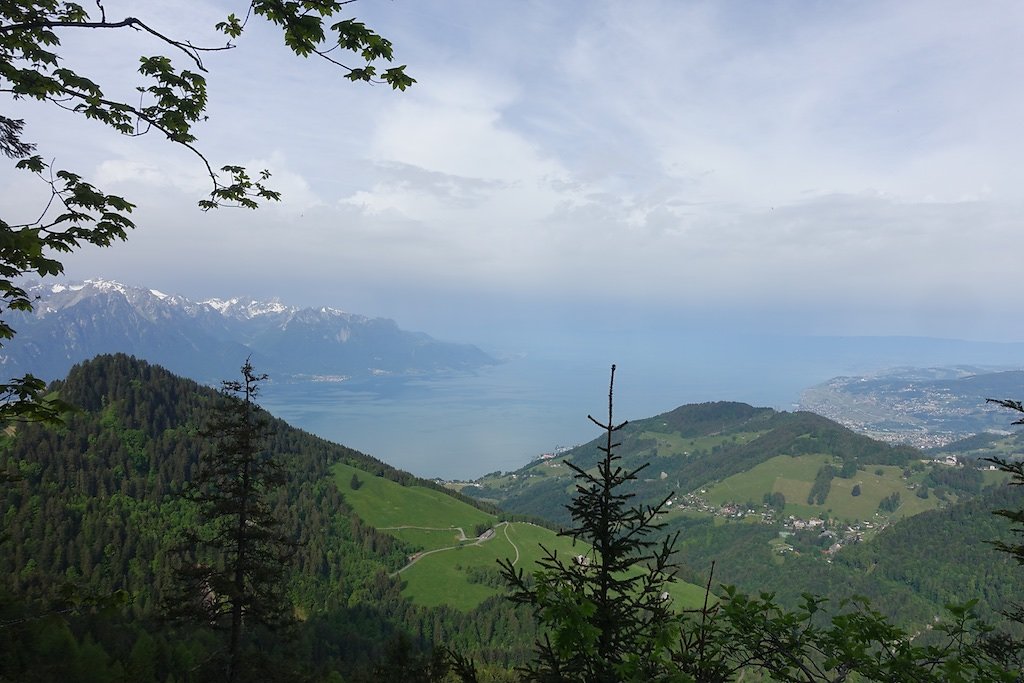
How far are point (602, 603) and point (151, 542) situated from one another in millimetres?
108829

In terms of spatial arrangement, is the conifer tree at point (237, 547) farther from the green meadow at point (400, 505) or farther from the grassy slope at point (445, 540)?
the green meadow at point (400, 505)

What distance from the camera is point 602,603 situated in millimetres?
6566

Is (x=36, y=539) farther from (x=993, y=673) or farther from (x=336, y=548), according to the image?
(x=993, y=673)

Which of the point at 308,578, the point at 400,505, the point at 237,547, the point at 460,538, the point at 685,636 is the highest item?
the point at 685,636

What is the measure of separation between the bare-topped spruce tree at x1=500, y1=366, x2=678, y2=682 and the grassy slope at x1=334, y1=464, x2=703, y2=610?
297 feet

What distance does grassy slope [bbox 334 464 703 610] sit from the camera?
10481cm

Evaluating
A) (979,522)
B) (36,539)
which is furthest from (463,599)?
(979,522)

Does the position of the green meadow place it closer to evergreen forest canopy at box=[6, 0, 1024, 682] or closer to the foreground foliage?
evergreen forest canopy at box=[6, 0, 1024, 682]

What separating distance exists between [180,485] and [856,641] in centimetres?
12753

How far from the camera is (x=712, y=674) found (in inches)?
221

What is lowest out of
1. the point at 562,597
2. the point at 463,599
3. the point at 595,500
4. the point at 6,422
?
the point at 463,599

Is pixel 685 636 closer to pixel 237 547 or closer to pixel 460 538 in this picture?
pixel 237 547

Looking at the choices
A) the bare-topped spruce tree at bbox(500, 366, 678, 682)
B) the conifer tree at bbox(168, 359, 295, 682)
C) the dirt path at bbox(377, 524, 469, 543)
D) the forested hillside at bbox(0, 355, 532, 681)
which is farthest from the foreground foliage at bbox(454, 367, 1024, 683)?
the dirt path at bbox(377, 524, 469, 543)

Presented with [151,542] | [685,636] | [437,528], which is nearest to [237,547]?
[685,636]
